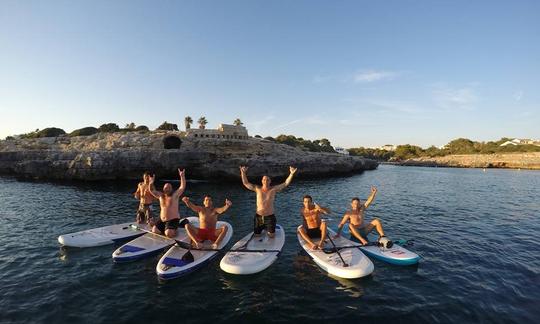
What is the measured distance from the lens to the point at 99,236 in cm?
1353

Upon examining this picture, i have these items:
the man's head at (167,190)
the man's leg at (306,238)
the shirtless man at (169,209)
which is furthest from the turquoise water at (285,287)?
→ the man's head at (167,190)

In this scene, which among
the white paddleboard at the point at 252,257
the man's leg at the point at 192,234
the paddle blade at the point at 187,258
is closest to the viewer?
the white paddleboard at the point at 252,257

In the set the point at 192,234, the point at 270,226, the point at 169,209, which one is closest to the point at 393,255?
the point at 270,226

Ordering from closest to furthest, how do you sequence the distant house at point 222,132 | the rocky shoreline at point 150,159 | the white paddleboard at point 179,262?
the white paddleboard at point 179,262, the rocky shoreline at point 150,159, the distant house at point 222,132

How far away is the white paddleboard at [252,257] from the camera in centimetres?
978

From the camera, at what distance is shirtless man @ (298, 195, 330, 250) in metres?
11.7

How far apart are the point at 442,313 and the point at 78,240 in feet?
49.1

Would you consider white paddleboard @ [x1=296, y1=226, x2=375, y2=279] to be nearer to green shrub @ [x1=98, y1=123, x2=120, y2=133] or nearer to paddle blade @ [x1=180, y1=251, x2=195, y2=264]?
paddle blade @ [x1=180, y1=251, x2=195, y2=264]

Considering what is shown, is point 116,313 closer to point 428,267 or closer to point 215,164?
point 428,267

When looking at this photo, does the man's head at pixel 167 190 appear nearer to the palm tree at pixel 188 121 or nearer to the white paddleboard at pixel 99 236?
the white paddleboard at pixel 99 236

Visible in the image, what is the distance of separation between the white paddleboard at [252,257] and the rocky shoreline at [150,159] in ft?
116

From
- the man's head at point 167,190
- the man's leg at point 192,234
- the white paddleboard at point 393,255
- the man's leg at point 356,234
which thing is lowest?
the white paddleboard at point 393,255

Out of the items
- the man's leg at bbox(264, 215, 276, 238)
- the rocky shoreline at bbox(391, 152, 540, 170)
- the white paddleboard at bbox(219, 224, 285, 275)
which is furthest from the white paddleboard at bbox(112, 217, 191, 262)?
the rocky shoreline at bbox(391, 152, 540, 170)

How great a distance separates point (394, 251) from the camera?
1142 centimetres
